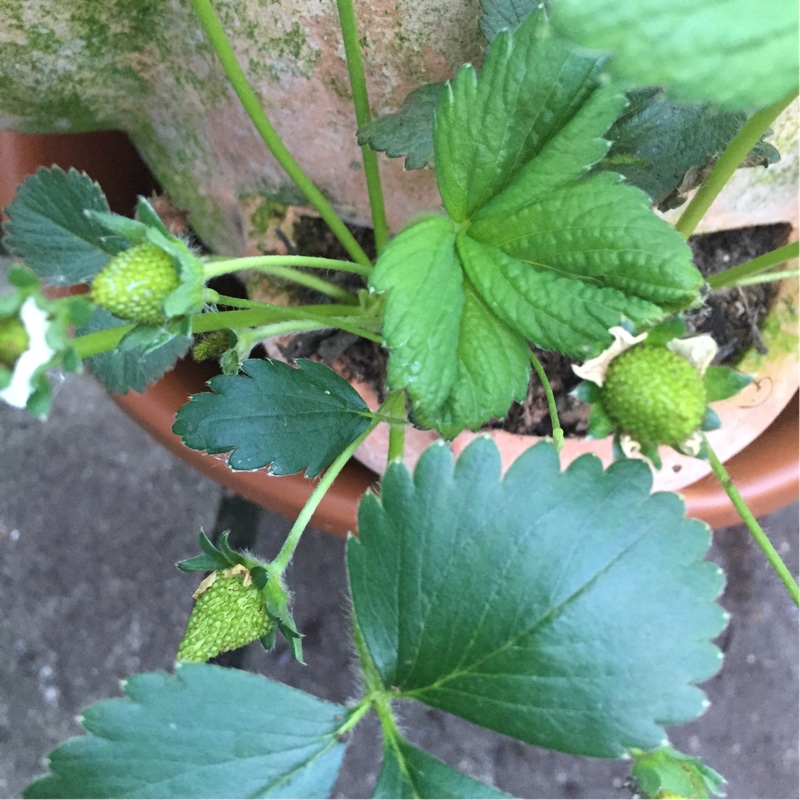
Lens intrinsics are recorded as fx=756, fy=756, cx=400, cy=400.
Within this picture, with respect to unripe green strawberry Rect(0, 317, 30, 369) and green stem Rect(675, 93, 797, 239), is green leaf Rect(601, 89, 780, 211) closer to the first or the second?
green stem Rect(675, 93, 797, 239)

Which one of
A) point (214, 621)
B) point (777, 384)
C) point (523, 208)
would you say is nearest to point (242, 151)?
point (523, 208)

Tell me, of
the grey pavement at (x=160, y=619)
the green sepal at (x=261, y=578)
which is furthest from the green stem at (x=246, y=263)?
the grey pavement at (x=160, y=619)

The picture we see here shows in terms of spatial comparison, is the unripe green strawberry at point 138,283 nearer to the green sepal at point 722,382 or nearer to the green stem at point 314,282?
the green stem at point 314,282

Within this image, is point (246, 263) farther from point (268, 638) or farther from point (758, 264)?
point (758, 264)

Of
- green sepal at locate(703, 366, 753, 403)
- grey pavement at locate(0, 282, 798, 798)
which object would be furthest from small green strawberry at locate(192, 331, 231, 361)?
grey pavement at locate(0, 282, 798, 798)

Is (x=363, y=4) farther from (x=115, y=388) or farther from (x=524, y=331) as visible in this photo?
(x=115, y=388)

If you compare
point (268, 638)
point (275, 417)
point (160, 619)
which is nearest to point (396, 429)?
point (275, 417)
